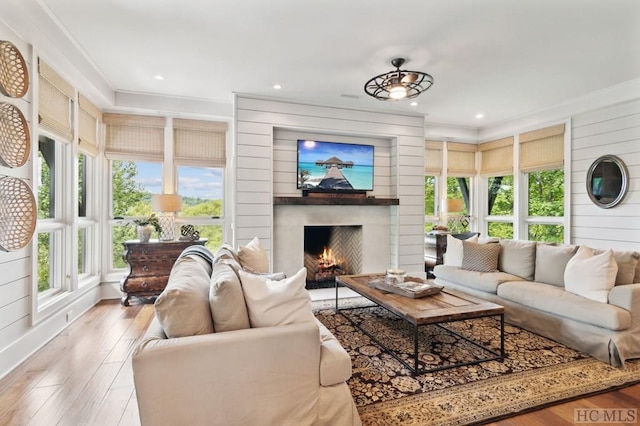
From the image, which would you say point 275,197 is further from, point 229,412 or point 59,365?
point 229,412

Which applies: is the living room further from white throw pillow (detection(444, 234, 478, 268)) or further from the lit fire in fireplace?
white throw pillow (detection(444, 234, 478, 268))

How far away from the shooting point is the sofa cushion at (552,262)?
3170 millimetres

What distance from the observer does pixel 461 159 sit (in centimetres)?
619

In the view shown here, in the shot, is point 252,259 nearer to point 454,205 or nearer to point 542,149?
point 454,205

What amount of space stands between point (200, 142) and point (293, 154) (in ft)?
4.68

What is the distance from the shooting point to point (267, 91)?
424 cm

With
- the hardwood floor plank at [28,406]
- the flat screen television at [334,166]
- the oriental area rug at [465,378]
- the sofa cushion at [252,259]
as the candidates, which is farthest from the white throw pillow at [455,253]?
the hardwood floor plank at [28,406]

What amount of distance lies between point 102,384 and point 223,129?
363 centimetres

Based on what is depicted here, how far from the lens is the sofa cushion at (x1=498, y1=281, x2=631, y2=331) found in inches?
95.8

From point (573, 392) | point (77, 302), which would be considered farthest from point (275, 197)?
point (573, 392)

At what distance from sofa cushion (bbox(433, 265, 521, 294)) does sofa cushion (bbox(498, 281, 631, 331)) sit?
0.11 meters

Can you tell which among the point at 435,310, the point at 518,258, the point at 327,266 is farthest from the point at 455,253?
the point at 327,266

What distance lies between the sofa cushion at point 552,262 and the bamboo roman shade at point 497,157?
8.73 feet

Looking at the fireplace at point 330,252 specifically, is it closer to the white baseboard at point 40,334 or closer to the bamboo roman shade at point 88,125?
the white baseboard at point 40,334
